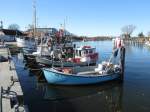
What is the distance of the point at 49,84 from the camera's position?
22766 millimetres

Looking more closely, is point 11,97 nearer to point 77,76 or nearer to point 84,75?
point 77,76

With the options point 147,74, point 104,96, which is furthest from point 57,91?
point 147,74

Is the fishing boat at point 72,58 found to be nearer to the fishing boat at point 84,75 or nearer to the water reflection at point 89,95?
the fishing boat at point 84,75

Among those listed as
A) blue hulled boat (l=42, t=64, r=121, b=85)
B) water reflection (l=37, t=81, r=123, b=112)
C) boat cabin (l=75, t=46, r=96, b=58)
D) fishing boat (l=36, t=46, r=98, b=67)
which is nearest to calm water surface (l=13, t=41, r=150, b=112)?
water reflection (l=37, t=81, r=123, b=112)

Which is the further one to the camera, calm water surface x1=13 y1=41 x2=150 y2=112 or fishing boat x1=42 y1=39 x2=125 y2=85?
fishing boat x1=42 y1=39 x2=125 y2=85

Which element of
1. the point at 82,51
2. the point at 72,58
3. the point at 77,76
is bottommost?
the point at 77,76

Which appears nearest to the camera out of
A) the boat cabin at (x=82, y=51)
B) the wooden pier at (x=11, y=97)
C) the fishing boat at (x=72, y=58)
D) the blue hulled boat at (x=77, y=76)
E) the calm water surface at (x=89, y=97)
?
the wooden pier at (x=11, y=97)

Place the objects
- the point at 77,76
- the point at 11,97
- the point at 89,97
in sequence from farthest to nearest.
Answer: the point at 77,76 < the point at 89,97 < the point at 11,97

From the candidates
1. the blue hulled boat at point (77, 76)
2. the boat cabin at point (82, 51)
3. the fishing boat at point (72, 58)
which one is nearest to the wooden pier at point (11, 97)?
the blue hulled boat at point (77, 76)

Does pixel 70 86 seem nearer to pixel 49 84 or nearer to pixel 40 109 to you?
pixel 49 84

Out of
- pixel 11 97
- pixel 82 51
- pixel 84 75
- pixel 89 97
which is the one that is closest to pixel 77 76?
pixel 84 75

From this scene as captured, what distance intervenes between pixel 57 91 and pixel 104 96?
3.68 meters

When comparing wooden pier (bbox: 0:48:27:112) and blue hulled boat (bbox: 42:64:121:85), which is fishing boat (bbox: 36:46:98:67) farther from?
wooden pier (bbox: 0:48:27:112)

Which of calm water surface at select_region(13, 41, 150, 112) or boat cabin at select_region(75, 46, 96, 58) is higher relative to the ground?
boat cabin at select_region(75, 46, 96, 58)
